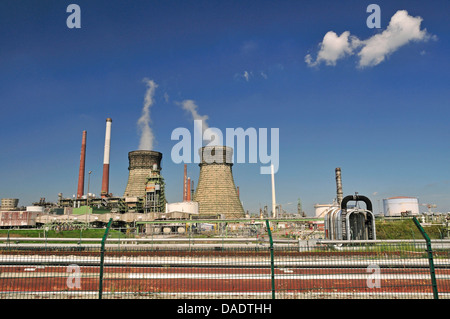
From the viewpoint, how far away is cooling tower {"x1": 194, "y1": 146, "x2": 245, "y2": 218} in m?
72.2

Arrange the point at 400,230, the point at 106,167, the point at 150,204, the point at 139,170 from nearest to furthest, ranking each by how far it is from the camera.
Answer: the point at 400,230 < the point at 150,204 < the point at 106,167 < the point at 139,170

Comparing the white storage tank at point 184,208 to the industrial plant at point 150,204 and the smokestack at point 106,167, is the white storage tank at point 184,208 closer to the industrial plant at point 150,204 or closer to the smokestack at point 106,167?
the industrial plant at point 150,204

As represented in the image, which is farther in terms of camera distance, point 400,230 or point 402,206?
point 402,206

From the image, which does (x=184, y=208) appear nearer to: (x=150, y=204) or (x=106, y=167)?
(x=150, y=204)

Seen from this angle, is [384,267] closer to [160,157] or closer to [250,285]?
[250,285]

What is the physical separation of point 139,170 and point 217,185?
818 inches

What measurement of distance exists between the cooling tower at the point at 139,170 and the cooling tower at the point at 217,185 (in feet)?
43.7

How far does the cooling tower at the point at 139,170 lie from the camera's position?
75875mm

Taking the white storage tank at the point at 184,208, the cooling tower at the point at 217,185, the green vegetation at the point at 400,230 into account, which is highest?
the cooling tower at the point at 217,185

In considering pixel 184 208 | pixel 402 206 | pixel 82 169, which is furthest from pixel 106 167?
pixel 402 206

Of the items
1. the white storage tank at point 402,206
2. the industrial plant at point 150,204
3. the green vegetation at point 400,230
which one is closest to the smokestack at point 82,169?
the industrial plant at point 150,204

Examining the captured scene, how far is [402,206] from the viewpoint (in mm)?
66875

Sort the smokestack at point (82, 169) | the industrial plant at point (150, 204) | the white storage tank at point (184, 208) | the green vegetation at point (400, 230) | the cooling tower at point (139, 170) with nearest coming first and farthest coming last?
the green vegetation at point (400, 230), the industrial plant at point (150, 204), the white storage tank at point (184, 208), the smokestack at point (82, 169), the cooling tower at point (139, 170)

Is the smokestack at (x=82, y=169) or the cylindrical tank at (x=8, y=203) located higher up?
the smokestack at (x=82, y=169)
